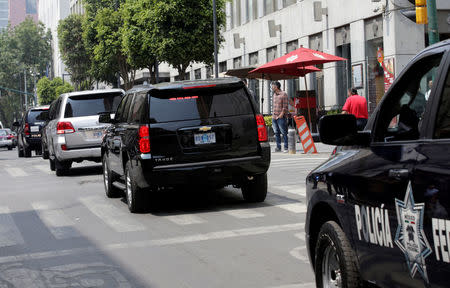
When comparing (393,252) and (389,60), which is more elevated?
(389,60)

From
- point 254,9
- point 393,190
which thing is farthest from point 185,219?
point 254,9

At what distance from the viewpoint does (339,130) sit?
4.40 m

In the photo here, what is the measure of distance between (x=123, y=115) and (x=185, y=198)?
5.35 ft

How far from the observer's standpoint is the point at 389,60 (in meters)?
26.5

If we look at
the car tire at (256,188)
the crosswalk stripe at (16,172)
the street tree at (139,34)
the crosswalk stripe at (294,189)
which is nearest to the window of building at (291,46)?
the street tree at (139,34)

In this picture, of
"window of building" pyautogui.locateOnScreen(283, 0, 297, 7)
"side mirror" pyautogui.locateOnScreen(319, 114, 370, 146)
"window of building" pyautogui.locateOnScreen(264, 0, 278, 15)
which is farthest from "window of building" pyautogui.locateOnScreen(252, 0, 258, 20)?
"side mirror" pyautogui.locateOnScreen(319, 114, 370, 146)

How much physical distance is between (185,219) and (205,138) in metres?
1.15

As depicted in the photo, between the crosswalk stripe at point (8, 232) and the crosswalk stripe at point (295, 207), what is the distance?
11.5ft

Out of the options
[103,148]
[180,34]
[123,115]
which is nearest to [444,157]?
[123,115]

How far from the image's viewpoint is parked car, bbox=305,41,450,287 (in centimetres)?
360

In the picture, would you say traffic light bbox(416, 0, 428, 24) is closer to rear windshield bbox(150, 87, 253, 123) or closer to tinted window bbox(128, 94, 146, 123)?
rear windshield bbox(150, 87, 253, 123)

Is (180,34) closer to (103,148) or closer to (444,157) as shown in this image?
(103,148)

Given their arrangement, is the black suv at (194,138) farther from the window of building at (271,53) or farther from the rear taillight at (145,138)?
the window of building at (271,53)

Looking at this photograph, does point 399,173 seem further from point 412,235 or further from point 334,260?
point 334,260
